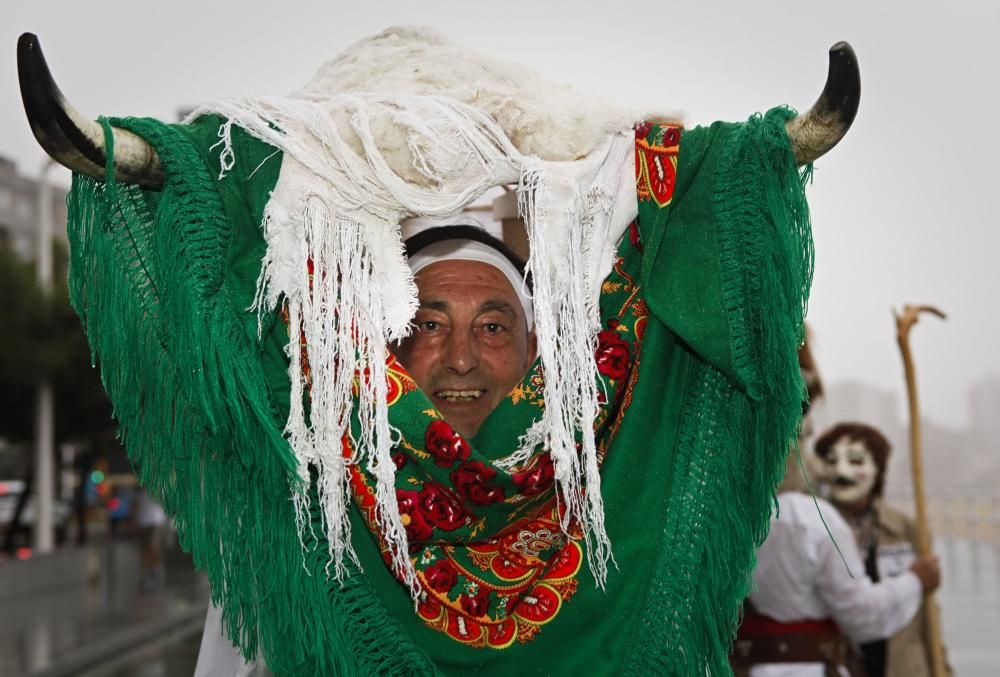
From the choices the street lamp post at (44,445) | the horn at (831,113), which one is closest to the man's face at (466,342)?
the horn at (831,113)

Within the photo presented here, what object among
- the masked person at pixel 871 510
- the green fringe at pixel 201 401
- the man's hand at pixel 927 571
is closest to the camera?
the green fringe at pixel 201 401

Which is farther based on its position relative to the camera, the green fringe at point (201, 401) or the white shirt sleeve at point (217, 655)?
the white shirt sleeve at point (217, 655)

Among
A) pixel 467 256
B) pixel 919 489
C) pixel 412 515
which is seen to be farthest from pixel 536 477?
pixel 919 489

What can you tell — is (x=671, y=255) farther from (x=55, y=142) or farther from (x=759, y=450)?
(x=55, y=142)

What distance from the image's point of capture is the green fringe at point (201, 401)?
2.00 meters

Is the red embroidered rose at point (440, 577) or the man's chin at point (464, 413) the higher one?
the man's chin at point (464, 413)

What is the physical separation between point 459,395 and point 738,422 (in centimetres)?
68

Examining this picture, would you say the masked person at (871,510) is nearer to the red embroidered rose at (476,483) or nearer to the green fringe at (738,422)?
the green fringe at (738,422)

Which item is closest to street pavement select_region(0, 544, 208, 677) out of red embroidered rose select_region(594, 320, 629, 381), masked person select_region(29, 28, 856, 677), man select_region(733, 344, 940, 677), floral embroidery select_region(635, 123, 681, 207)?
man select_region(733, 344, 940, 677)

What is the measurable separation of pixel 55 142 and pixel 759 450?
1483 millimetres

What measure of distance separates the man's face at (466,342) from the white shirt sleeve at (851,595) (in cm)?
206

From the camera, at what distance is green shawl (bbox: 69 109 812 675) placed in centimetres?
203

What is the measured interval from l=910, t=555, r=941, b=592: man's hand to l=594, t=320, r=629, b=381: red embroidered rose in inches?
126

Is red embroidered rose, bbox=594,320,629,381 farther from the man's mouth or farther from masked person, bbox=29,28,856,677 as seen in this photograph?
the man's mouth
